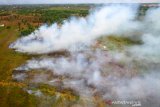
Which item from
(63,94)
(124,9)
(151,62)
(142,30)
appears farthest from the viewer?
(142,30)

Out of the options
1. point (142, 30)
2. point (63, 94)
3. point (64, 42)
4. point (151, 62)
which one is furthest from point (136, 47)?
point (63, 94)

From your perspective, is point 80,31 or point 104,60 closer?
point 104,60

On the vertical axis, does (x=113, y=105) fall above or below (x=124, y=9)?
below

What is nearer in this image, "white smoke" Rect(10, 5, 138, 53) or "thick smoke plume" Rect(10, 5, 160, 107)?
"thick smoke plume" Rect(10, 5, 160, 107)

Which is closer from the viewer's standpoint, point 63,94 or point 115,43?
point 63,94

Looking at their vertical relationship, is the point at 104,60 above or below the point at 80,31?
below

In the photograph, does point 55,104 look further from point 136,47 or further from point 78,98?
point 136,47

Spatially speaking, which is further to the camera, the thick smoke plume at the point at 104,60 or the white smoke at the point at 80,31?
the white smoke at the point at 80,31

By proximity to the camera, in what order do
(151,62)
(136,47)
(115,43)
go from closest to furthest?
(151,62) → (136,47) → (115,43)
